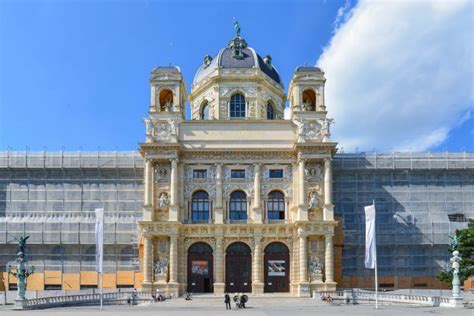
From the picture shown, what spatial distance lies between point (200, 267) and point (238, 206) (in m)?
6.84

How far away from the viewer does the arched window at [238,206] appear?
6109 centimetres

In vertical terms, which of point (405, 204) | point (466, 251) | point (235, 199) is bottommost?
point (466, 251)

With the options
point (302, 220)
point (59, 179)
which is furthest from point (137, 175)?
point (302, 220)

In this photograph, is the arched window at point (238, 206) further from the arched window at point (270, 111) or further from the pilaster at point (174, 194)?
the arched window at point (270, 111)

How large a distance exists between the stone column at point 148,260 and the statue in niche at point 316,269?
14.7m

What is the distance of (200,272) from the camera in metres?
60.2

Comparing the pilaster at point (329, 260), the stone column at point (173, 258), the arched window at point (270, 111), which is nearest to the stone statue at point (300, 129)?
the arched window at point (270, 111)

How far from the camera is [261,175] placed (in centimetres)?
6125

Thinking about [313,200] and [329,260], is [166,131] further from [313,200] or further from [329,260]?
[329,260]

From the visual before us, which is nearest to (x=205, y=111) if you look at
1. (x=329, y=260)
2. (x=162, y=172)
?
(x=162, y=172)

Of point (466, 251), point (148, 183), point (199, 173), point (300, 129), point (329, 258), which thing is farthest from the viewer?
point (199, 173)

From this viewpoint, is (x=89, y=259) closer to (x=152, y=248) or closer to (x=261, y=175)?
(x=152, y=248)

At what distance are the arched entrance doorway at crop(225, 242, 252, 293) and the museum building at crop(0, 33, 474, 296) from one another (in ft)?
0.34

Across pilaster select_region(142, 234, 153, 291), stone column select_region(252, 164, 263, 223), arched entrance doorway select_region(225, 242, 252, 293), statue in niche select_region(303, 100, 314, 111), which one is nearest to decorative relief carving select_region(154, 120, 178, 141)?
stone column select_region(252, 164, 263, 223)
